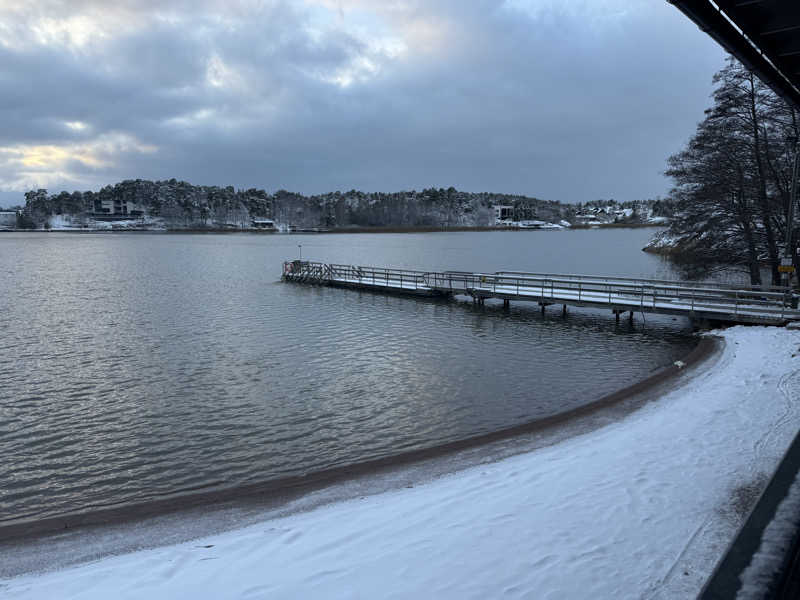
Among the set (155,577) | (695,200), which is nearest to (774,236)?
(695,200)

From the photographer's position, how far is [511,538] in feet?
21.6

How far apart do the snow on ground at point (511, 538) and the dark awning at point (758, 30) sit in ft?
21.1

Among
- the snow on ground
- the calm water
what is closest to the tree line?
the calm water

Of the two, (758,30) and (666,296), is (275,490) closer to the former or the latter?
(758,30)

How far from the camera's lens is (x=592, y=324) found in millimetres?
26734

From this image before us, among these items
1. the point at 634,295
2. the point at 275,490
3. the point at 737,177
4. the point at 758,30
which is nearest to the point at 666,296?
the point at 634,295

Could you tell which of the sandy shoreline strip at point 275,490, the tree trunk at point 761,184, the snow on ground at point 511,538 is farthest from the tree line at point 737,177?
the snow on ground at point 511,538

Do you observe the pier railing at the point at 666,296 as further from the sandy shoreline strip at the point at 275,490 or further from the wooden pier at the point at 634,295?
the sandy shoreline strip at the point at 275,490

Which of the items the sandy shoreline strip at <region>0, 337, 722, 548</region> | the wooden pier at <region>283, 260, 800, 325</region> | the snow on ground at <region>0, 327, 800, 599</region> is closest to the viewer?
the snow on ground at <region>0, 327, 800, 599</region>

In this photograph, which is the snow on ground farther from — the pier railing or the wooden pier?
the pier railing

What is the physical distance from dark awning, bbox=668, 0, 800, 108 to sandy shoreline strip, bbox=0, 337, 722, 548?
7490 mm

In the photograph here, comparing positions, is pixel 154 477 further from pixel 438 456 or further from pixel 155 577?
pixel 438 456

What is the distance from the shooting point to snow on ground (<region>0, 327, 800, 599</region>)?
5.70 m

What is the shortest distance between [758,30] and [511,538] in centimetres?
849
